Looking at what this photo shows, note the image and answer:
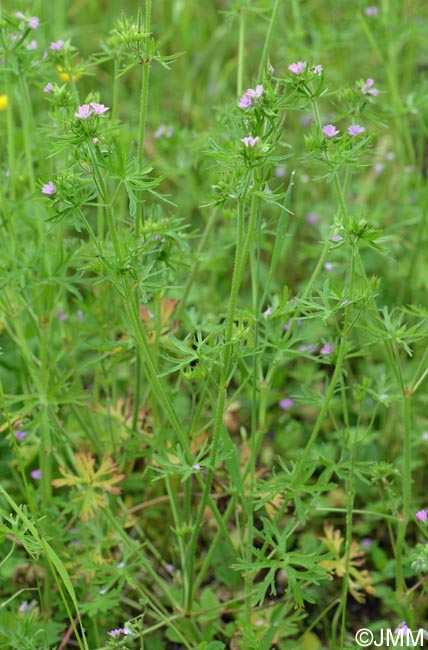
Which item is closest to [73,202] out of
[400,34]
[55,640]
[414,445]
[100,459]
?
[100,459]

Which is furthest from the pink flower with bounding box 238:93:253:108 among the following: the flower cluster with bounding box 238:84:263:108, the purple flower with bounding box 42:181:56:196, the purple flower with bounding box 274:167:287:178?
the purple flower with bounding box 274:167:287:178

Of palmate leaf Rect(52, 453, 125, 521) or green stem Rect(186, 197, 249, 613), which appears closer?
green stem Rect(186, 197, 249, 613)

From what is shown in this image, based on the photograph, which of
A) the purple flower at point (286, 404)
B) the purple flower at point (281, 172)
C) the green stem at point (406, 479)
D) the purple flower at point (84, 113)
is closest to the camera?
the purple flower at point (84, 113)

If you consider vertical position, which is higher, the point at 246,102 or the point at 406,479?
the point at 246,102

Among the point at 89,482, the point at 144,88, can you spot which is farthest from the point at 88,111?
the point at 89,482

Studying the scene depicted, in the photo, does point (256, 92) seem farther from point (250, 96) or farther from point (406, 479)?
point (406, 479)

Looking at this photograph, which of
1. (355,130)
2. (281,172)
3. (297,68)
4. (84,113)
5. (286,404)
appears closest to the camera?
(84,113)

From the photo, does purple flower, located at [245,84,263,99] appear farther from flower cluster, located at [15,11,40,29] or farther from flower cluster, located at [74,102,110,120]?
flower cluster, located at [15,11,40,29]

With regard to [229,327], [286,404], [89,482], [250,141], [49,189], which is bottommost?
[286,404]

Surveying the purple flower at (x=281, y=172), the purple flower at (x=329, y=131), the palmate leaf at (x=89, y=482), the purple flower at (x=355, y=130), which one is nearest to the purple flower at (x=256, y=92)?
the purple flower at (x=329, y=131)

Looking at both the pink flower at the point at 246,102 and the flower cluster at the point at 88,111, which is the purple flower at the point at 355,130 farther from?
the flower cluster at the point at 88,111

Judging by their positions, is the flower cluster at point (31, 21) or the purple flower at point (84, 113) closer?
the purple flower at point (84, 113)

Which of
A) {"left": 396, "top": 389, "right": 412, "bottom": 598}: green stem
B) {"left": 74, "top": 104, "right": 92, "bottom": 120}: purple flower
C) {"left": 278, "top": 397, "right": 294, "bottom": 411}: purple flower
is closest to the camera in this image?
{"left": 74, "top": 104, "right": 92, "bottom": 120}: purple flower
